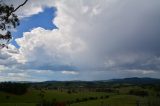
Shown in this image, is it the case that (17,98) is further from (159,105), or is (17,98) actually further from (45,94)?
(159,105)

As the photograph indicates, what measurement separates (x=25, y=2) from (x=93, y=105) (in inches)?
3247

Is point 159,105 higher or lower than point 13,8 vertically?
lower

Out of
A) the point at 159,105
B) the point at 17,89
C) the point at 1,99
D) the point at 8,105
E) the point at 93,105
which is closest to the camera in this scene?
the point at 159,105

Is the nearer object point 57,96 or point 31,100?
point 31,100

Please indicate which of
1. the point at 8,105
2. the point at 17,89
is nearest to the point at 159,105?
the point at 8,105

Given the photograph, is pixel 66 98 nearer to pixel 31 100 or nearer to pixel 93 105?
pixel 31 100

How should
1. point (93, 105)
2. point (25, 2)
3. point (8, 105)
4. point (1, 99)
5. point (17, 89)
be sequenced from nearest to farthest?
1. point (25, 2)
2. point (93, 105)
3. point (8, 105)
4. point (1, 99)
5. point (17, 89)

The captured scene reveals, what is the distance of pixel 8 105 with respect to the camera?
118875 mm

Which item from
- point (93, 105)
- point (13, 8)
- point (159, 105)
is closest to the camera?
point (13, 8)

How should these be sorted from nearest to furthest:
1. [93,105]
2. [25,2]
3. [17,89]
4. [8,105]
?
[25,2]
[93,105]
[8,105]
[17,89]

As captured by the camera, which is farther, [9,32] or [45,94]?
[45,94]

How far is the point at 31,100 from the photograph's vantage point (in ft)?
469

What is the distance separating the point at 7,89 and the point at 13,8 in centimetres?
12199

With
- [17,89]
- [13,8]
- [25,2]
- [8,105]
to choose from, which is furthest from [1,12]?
[17,89]
